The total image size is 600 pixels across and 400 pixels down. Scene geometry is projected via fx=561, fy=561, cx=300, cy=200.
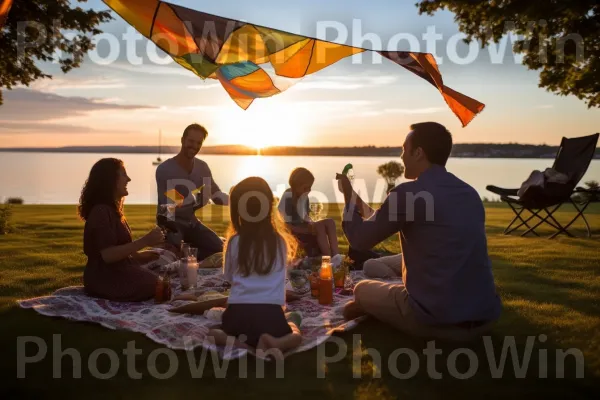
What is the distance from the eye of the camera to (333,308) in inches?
212

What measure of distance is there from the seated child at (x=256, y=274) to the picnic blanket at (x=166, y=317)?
0.50 feet

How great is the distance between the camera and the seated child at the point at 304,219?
24.2 ft

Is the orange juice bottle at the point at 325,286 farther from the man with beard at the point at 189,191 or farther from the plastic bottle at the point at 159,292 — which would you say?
the man with beard at the point at 189,191

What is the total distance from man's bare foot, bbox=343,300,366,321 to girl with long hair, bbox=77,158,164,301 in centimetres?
185

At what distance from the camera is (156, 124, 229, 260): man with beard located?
7422 millimetres

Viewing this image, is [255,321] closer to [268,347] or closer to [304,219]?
[268,347]

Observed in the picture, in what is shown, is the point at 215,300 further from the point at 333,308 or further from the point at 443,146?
the point at 443,146

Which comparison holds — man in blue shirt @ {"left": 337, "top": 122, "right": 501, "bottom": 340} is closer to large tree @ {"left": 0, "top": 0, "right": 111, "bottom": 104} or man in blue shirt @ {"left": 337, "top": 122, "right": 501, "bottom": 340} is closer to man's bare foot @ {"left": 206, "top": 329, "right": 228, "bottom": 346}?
man's bare foot @ {"left": 206, "top": 329, "right": 228, "bottom": 346}

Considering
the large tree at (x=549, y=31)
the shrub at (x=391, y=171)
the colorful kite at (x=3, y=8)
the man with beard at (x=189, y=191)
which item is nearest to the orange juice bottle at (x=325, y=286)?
the man with beard at (x=189, y=191)

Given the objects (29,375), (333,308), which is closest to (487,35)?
(333,308)

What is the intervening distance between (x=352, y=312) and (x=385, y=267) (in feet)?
6.78

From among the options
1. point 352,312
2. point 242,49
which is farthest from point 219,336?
point 242,49

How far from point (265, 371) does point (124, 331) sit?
1491 mm

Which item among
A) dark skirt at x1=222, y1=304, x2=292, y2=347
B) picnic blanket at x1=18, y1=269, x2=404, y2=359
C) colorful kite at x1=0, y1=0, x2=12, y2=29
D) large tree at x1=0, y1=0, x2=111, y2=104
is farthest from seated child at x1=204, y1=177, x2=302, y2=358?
large tree at x1=0, y1=0, x2=111, y2=104
